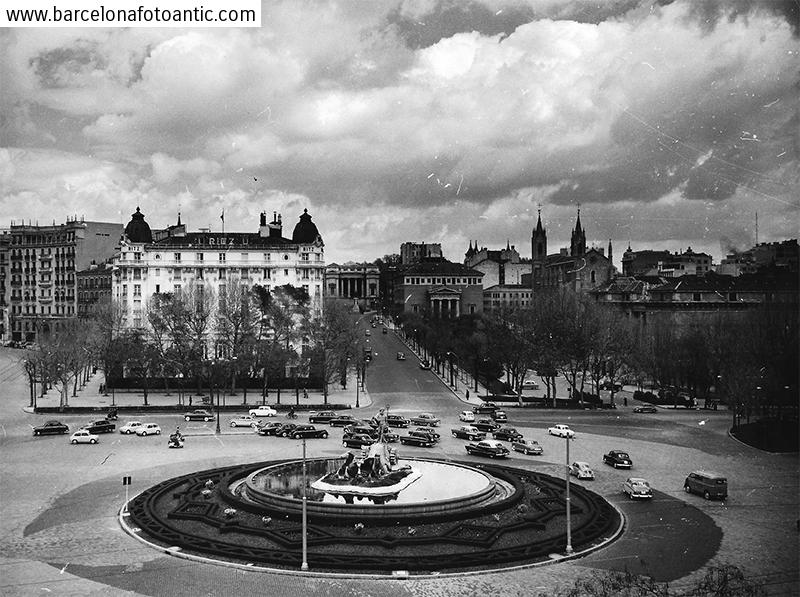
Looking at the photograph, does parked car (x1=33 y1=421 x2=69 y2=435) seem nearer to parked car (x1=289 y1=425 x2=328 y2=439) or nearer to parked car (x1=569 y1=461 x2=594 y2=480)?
parked car (x1=289 y1=425 x2=328 y2=439)

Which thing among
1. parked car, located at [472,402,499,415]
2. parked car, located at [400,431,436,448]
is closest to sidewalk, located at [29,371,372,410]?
parked car, located at [472,402,499,415]

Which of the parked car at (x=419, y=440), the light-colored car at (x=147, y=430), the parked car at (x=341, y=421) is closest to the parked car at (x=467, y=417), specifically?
the parked car at (x=341, y=421)

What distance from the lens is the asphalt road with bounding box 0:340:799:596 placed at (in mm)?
26266

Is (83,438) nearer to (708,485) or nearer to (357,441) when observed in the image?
(357,441)

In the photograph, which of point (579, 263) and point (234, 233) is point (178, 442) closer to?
point (234, 233)

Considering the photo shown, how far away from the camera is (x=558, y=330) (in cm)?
7738

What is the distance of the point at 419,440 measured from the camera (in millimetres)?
51094

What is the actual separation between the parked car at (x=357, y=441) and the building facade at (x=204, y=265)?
146 ft

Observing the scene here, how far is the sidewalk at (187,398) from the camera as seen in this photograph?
2749 inches

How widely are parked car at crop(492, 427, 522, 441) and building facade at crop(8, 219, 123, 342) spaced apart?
9333 centimetres

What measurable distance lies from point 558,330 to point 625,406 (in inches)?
370

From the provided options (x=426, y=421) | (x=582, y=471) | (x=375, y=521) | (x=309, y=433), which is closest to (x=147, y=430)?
(x=309, y=433)

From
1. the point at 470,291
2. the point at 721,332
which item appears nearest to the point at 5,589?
the point at 721,332

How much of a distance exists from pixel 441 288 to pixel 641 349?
3733 inches
